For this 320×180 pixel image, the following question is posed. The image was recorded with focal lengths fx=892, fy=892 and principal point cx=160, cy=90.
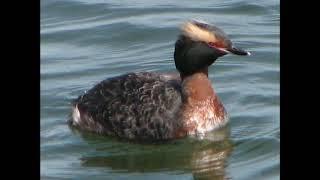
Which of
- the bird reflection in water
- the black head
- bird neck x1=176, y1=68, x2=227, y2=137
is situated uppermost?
the black head

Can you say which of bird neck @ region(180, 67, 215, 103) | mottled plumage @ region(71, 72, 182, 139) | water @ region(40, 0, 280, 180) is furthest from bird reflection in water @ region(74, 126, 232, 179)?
bird neck @ region(180, 67, 215, 103)

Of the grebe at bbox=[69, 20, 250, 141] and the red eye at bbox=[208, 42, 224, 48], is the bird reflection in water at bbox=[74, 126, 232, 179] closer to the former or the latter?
the grebe at bbox=[69, 20, 250, 141]

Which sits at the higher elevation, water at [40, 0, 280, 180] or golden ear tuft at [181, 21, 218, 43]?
golden ear tuft at [181, 21, 218, 43]

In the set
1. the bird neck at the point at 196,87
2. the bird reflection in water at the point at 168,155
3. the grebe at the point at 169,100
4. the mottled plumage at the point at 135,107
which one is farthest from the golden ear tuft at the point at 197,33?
the bird reflection in water at the point at 168,155

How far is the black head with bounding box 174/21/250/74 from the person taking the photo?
943cm

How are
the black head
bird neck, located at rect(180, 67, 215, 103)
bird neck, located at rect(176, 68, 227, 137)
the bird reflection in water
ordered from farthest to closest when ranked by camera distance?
bird neck, located at rect(180, 67, 215, 103)
bird neck, located at rect(176, 68, 227, 137)
the black head
the bird reflection in water

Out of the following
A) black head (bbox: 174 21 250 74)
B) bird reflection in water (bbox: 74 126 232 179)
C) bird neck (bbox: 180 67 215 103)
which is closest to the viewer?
bird reflection in water (bbox: 74 126 232 179)

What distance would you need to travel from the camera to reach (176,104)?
31.9 feet

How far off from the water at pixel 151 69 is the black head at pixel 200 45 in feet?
2.86

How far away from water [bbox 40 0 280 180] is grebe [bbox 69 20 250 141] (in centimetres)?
16

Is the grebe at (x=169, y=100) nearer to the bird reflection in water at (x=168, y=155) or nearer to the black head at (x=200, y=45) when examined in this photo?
the black head at (x=200, y=45)
